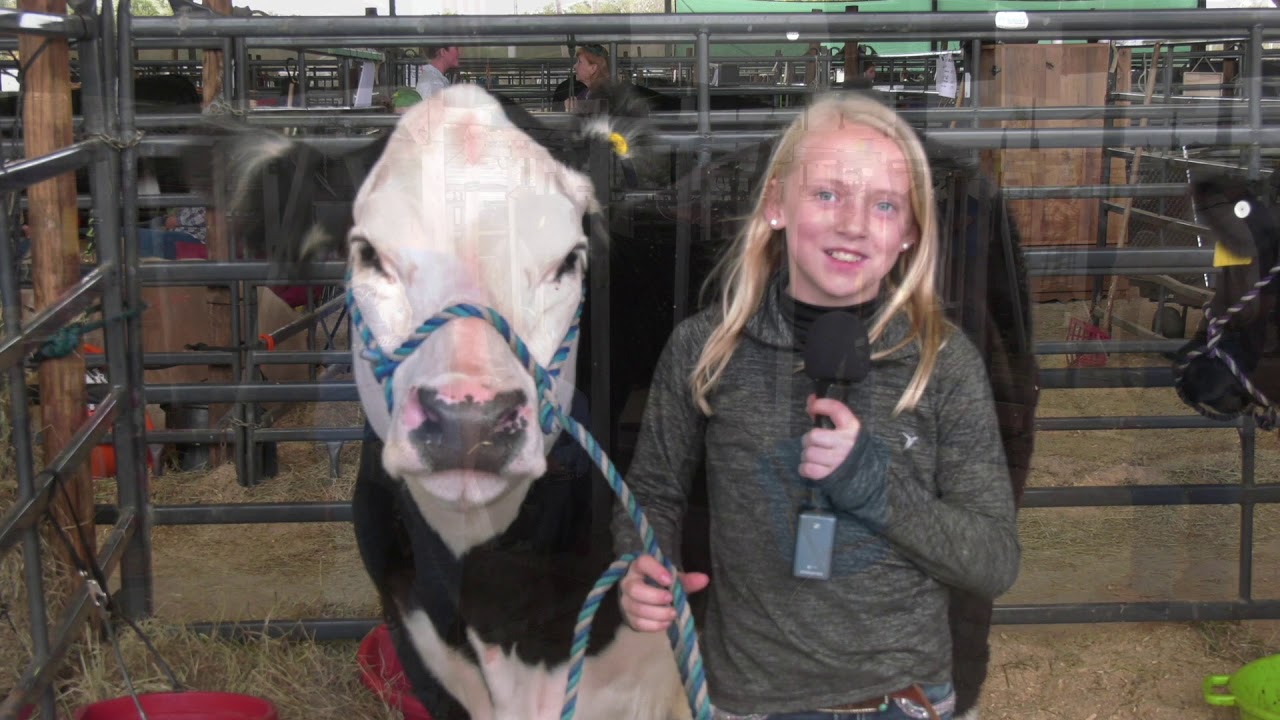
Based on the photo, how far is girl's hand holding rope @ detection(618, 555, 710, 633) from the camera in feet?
5.38

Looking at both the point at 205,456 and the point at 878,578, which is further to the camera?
the point at 205,456

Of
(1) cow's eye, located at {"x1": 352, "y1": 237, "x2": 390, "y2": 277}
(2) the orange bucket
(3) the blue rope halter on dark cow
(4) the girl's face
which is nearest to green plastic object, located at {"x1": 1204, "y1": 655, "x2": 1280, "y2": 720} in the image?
(3) the blue rope halter on dark cow

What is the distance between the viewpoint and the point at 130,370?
248 cm

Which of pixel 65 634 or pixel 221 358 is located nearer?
pixel 65 634

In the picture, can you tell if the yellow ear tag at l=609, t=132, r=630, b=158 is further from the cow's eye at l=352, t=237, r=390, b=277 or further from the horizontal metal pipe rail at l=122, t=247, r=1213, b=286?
the horizontal metal pipe rail at l=122, t=247, r=1213, b=286

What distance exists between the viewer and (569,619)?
2139 millimetres

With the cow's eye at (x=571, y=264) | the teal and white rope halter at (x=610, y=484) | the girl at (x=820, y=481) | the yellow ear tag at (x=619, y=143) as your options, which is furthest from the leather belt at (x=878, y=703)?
the yellow ear tag at (x=619, y=143)

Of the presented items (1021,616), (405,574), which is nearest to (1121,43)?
(1021,616)

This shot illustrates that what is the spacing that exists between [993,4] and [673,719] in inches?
59.8

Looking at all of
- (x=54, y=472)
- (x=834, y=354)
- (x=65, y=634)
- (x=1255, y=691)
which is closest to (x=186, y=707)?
(x=65, y=634)

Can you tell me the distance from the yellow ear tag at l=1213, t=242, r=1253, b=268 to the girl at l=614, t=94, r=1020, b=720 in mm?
1157

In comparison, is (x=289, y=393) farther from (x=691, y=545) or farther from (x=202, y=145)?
(x=691, y=545)

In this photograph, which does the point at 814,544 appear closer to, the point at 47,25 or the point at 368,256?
the point at 368,256

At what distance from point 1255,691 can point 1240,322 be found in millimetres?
777
